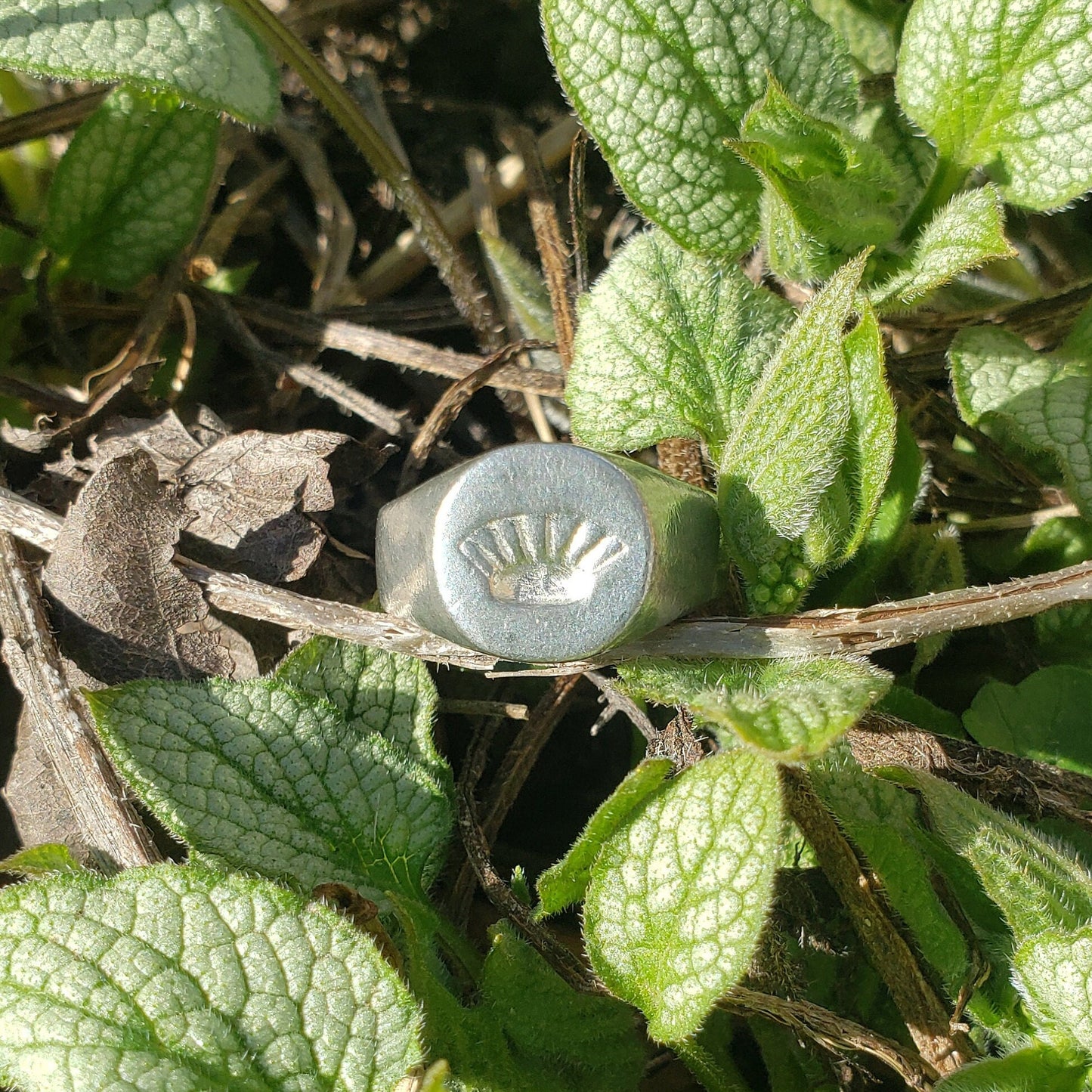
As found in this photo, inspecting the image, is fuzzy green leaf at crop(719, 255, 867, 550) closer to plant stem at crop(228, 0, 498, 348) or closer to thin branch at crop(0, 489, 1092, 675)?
thin branch at crop(0, 489, 1092, 675)

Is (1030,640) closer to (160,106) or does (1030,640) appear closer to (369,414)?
(369,414)

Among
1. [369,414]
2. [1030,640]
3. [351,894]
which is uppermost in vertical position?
[369,414]

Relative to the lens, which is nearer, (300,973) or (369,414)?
(300,973)

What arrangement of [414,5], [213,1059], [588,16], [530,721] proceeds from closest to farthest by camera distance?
[213,1059], [588,16], [530,721], [414,5]

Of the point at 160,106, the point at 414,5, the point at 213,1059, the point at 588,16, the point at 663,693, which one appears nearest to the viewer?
the point at 213,1059

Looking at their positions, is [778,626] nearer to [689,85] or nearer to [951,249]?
[951,249]

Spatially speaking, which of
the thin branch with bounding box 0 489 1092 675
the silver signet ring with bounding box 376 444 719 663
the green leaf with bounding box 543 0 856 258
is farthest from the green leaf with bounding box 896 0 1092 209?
the silver signet ring with bounding box 376 444 719 663

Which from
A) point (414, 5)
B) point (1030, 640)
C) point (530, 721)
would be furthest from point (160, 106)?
point (1030, 640)

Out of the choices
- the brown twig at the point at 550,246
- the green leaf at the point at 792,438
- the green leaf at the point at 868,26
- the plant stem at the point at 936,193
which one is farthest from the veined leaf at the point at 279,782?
the green leaf at the point at 868,26
